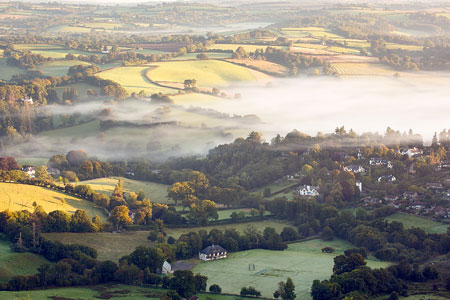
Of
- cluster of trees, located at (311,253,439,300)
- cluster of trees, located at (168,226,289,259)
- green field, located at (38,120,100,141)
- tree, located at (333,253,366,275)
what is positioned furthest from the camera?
green field, located at (38,120,100,141)

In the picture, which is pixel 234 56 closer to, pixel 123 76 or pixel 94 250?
pixel 123 76

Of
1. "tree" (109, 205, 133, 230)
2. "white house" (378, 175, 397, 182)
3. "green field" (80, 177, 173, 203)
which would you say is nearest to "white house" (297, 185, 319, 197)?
"white house" (378, 175, 397, 182)

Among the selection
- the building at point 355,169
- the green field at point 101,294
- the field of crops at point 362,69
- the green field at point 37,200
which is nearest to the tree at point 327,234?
the green field at point 101,294

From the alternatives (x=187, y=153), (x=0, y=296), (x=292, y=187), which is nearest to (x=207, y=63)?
(x=187, y=153)

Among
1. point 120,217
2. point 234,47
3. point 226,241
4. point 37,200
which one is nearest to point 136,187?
point 37,200

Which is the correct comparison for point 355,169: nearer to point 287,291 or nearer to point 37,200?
point 37,200

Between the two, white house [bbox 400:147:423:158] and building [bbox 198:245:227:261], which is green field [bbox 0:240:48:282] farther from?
white house [bbox 400:147:423:158]

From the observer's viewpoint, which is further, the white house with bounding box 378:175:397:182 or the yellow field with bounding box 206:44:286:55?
the yellow field with bounding box 206:44:286:55

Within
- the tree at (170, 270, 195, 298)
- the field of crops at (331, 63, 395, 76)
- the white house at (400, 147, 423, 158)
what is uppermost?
the tree at (170, 270, 195, 298)
